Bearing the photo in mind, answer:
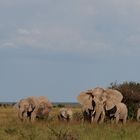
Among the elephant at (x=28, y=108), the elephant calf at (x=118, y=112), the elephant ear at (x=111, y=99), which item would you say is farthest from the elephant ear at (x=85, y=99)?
the elephant at (x=28, y=108)

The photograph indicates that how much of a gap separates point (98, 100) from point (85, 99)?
1087 millimetres

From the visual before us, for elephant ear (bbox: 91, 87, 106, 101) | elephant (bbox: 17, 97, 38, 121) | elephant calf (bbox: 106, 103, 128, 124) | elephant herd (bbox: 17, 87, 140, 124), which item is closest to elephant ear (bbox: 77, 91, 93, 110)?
elephant herd (bbox: 17, 87, 140, 124)

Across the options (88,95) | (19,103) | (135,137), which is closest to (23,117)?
(19,103)

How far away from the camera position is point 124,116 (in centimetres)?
2920

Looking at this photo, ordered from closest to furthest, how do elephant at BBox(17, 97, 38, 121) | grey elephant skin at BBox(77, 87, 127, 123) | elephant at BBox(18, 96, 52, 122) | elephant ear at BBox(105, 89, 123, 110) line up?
grey elephant skin at BBox(77, 87, 127, 123) < elephant ear at BBox(105, 89, 123, 110) < elephant at BBox(18, 96, 52, 122) < elephant at BBox(17, 97, 38, 121)

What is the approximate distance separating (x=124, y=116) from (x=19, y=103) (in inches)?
275

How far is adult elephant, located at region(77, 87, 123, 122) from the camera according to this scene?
2647 centimetres

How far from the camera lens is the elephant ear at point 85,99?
2719 centimetres

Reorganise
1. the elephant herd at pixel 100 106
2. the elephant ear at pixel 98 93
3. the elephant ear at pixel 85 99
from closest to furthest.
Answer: the elephant herd at pixel 100 106 < the elephant ear at pixel 98 93 < the elephant ear at pixel 85 99

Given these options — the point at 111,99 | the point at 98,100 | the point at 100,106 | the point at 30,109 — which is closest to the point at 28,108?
the point at 30,109

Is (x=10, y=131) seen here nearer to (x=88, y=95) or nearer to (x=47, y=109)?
(x=88, y=95)

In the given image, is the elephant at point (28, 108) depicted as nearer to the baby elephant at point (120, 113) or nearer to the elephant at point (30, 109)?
the elephant at point (30, 109)

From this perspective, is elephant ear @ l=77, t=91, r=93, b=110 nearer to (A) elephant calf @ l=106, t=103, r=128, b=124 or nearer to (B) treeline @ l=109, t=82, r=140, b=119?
(A) elephant calf @ l=106, t=103, r=128, b=124

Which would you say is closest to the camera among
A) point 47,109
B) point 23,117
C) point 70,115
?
point 23,117
